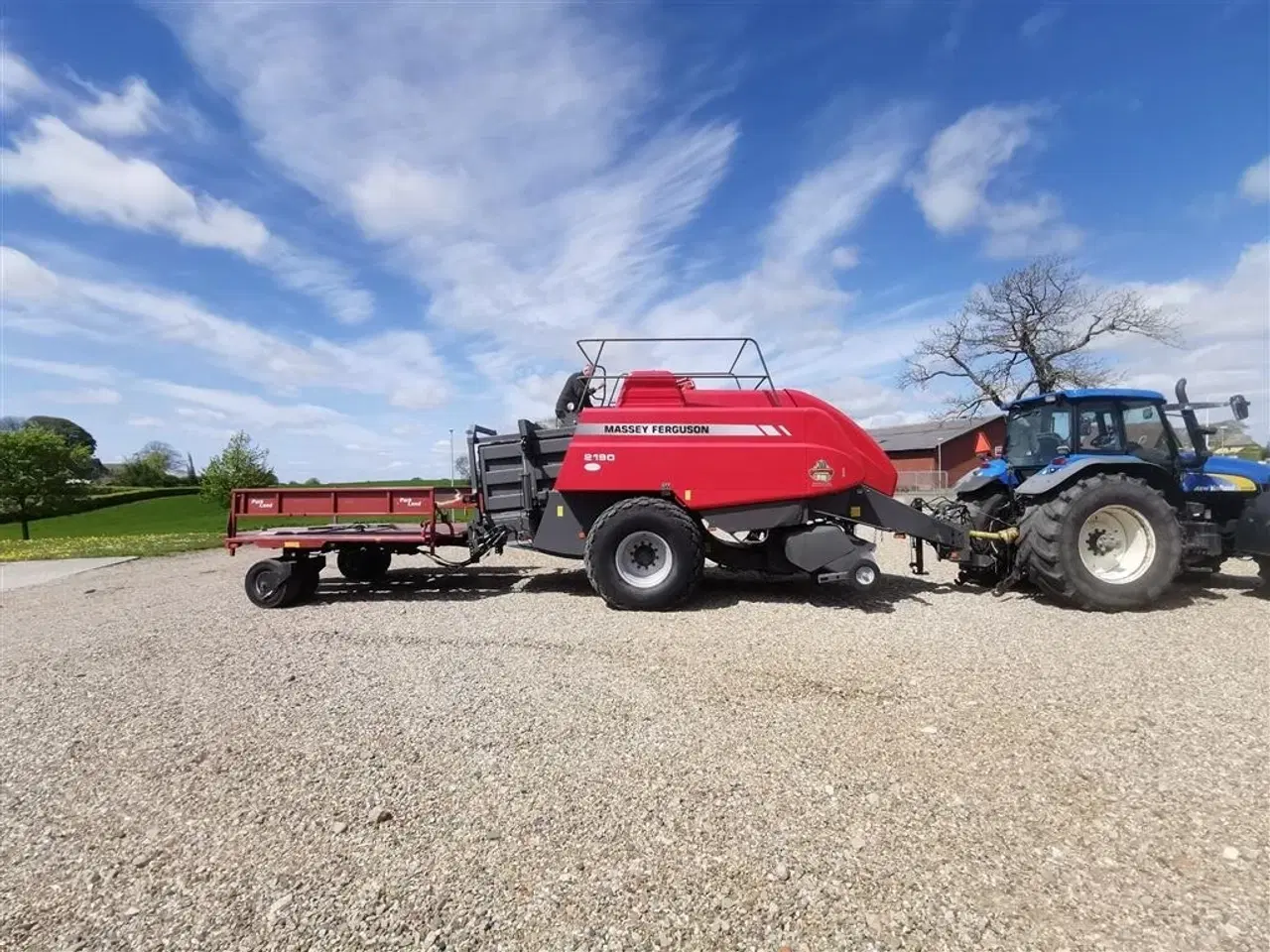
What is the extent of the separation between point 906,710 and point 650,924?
93.1 inches

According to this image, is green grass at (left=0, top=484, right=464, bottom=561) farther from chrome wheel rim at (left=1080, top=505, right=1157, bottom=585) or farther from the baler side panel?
chrome wheel rim at (left=1080, top=505, right=1157, bottom=585)

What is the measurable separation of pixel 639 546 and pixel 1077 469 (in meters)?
4.57

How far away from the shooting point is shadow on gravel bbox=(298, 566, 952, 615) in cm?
714

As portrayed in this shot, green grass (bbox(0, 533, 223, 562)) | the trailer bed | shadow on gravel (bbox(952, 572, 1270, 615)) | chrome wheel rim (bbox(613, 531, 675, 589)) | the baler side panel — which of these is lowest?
shadow on gravel (bbox(952, 572, 1270, 615))

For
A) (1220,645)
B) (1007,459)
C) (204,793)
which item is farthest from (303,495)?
(1220,645)

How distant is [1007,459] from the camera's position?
26.1 ft

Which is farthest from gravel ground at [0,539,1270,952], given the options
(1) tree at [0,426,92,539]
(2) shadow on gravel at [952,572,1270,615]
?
(1) tree at [0,426,92,539]

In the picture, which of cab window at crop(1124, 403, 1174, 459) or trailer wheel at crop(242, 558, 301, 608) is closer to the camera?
cab window at crop(1124, 403, 1174, 459)

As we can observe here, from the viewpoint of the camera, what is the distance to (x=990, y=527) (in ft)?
25.0

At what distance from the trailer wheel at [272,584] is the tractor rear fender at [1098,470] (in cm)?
826

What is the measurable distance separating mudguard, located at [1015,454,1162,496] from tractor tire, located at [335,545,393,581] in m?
7.98

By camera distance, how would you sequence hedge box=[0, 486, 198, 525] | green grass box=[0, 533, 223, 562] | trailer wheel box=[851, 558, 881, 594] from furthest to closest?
hedge box=[0, 486, 198, 525] < green grass box=[0, 533, 223, 562] < trailer wheel box=[851, 558, 881, 594]

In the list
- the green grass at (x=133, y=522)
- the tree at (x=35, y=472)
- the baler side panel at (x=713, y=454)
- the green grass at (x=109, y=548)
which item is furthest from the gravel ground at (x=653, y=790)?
the tree at (x=35, y=472)

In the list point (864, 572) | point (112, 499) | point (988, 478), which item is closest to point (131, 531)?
point (112, 499)
